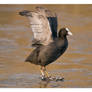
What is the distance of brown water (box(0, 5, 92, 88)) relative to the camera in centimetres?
738

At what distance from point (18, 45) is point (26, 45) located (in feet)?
0.42

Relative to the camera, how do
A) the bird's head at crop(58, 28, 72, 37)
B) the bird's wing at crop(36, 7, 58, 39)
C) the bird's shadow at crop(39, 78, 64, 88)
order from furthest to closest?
the bird's head at crop(58, 28, 72, 37) → the bird's wing at crop(36, 7, 58, 39) → the bird's shadow at crop(39, 78, 64, 88)

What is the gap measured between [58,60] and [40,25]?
1.86ft

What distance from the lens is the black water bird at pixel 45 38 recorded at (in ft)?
24.3

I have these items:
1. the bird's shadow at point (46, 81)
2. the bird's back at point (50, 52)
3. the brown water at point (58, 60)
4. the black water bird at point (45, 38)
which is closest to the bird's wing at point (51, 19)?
the black water bird at point (45, 38)

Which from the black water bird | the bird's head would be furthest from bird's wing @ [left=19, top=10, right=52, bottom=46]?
the bird's head

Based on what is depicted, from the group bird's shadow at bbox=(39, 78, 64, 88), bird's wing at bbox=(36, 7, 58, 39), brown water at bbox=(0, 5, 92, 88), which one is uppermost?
bird's wing at bbox=(36, 7, 58, 39)

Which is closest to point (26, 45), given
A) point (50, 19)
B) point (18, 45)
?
point (18, 45)

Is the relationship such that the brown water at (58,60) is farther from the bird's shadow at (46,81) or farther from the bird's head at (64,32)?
the bird's head at (64,32)

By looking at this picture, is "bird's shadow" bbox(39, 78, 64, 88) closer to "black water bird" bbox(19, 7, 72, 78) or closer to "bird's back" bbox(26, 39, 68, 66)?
"black water bird" bbox(19, 7, 72, 78)

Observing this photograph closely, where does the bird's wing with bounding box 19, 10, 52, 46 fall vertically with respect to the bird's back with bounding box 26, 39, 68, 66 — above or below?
above

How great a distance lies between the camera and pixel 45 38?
7.47 metres

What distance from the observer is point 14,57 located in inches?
307

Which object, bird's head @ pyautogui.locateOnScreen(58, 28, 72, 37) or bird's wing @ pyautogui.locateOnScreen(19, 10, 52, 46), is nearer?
bird's wing @ pyautogui.locateOnScreen(19, 10, 52, 46)
